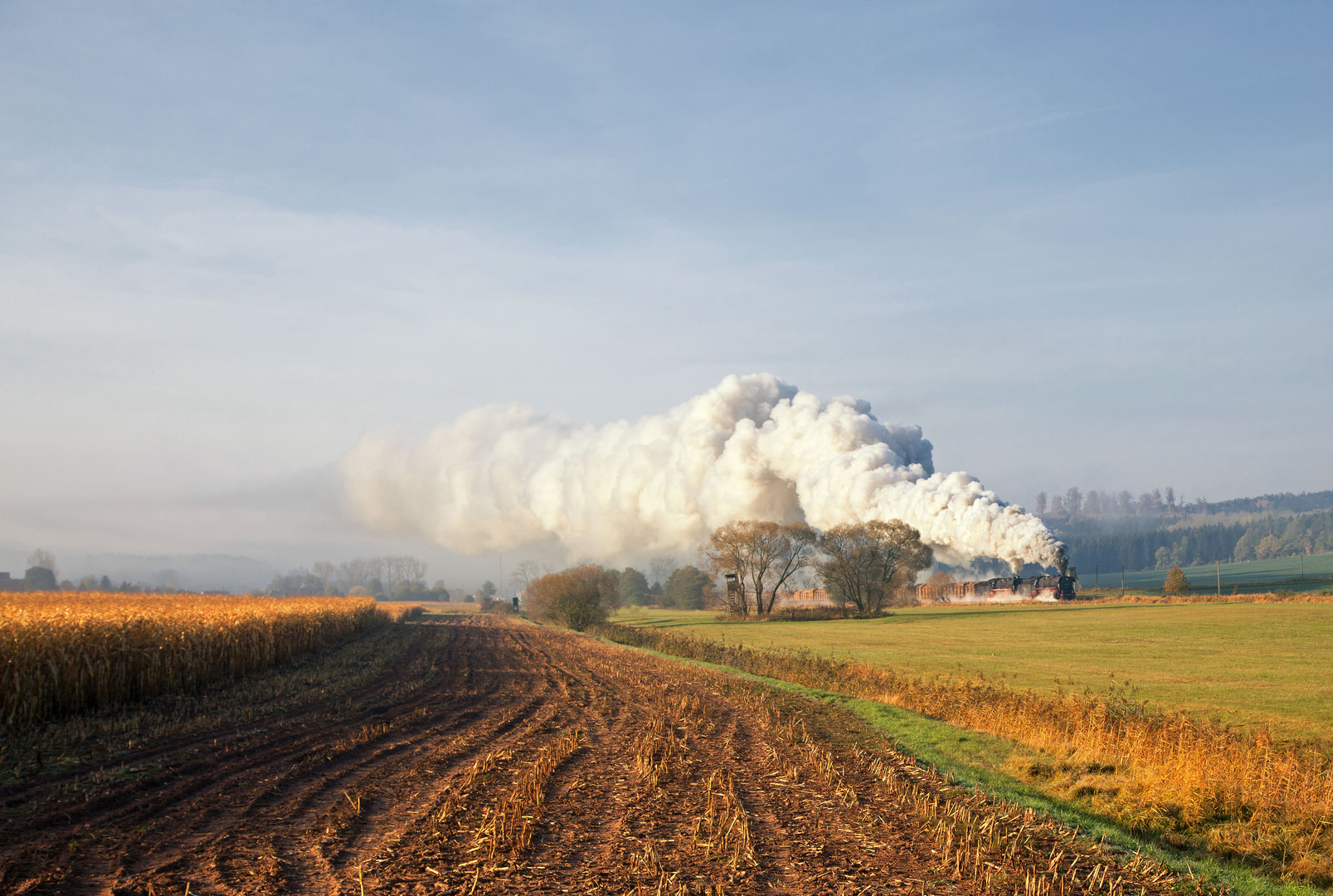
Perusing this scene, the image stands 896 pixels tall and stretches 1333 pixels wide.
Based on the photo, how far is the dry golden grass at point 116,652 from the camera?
675 inches

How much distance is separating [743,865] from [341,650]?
124ft

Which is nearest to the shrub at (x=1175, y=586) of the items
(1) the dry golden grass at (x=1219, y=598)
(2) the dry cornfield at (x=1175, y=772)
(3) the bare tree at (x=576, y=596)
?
(1) the dry golden grass at (x=1219, y=598)

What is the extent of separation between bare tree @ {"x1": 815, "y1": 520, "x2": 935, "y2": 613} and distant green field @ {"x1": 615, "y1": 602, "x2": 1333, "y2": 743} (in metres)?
15.4

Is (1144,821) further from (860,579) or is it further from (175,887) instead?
(860,579)

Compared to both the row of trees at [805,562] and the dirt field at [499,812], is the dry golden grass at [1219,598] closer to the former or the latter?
the row of trees at [805,562]

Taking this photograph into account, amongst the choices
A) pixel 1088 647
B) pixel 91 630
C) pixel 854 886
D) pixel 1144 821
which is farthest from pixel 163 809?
pixel 1088 647

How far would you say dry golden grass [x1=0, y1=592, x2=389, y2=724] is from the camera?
1714 cm

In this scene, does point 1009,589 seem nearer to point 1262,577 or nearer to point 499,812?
point 1262,577

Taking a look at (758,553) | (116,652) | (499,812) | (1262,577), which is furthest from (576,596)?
(1262,577)

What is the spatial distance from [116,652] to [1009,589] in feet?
296

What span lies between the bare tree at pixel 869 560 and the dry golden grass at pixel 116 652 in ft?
225

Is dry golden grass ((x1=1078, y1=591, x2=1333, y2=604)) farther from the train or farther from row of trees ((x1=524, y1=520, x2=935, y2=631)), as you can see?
row of trees ((x1=524, y1=520, x2=935, y2=631))

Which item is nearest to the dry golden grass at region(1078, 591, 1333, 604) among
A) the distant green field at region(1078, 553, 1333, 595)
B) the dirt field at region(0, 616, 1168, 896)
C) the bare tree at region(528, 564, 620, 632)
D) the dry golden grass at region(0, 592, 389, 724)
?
the distant green field at region(1078, 553, 1333, 595)

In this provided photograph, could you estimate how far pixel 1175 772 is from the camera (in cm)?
1288
